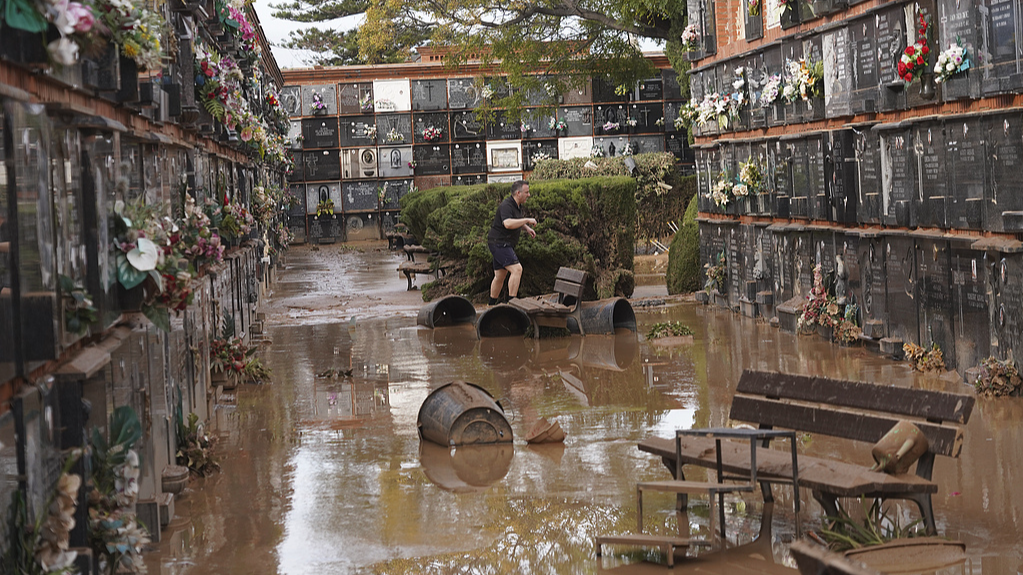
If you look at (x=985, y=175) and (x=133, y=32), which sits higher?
(x=133, y=32)

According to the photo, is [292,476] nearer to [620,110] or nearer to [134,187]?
[134,187]

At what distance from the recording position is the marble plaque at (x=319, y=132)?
32844 millimetres

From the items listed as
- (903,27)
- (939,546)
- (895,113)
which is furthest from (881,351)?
(939,546)

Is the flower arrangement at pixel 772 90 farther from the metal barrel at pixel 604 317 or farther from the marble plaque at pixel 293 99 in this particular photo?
the marble plaque at pixel 293 99

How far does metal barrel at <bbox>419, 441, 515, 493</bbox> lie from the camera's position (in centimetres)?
643

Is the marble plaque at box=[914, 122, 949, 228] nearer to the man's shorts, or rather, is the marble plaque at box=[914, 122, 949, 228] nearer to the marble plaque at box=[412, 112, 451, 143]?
the man's shorts

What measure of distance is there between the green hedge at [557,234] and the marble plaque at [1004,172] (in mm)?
7489

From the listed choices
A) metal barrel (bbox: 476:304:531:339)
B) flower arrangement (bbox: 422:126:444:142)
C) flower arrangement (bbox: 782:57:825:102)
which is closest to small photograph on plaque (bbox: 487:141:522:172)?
flower arrangement (bbox: 422:126:444:142)

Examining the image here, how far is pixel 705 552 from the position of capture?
16.7 feet

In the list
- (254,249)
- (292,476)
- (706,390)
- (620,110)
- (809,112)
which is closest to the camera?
(292,476)

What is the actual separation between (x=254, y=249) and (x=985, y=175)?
31.9 feet

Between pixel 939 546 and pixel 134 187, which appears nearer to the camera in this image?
pixel 939 546

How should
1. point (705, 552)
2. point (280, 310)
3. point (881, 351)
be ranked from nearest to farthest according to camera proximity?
point (705, 552)
point (881, 351)
point (280, 310)

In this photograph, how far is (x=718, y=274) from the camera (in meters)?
15.0
